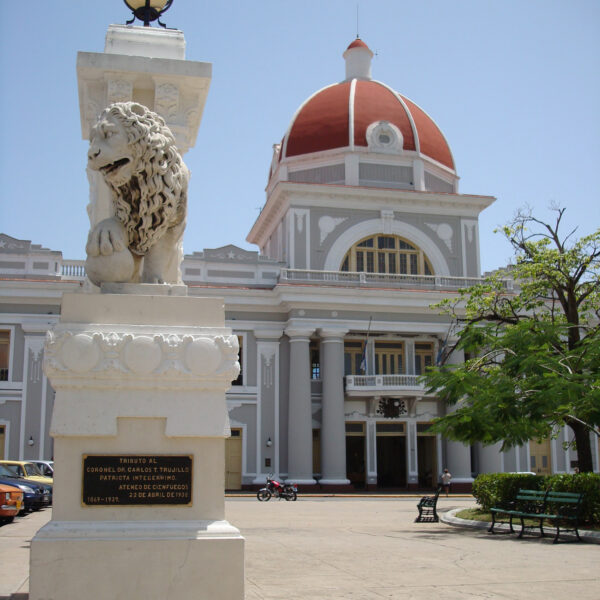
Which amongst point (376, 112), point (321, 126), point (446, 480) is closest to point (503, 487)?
point (446, 480)

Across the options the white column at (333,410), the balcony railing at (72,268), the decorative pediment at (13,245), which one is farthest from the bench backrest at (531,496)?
the decorative pediment at (13,245)

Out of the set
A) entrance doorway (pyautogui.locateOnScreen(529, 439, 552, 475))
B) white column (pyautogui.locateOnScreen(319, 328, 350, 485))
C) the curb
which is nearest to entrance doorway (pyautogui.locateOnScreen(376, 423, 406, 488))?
white column (pyautogui.locateOnScreen(319, 328, 350, 485))

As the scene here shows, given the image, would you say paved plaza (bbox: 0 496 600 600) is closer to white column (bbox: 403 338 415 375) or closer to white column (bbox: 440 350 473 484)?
white column (bbox: 440 350 473 484)

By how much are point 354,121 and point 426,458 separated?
17.9m

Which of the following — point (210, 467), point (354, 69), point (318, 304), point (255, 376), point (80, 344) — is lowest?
point (210, 467)

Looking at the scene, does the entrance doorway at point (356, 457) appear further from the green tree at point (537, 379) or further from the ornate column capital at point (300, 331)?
the green tree at point (537, 379)

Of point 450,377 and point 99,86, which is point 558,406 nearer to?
point 450,377

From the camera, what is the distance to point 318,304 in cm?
3897

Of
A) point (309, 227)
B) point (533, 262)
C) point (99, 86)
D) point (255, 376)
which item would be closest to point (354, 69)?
point (309, 227)

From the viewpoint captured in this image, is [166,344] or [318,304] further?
[318,304]

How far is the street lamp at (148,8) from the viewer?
1223 centimetres

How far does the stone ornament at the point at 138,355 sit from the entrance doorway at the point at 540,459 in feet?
126

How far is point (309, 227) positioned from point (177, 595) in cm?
3629

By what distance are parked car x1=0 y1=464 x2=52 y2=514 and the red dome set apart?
1023 inches
